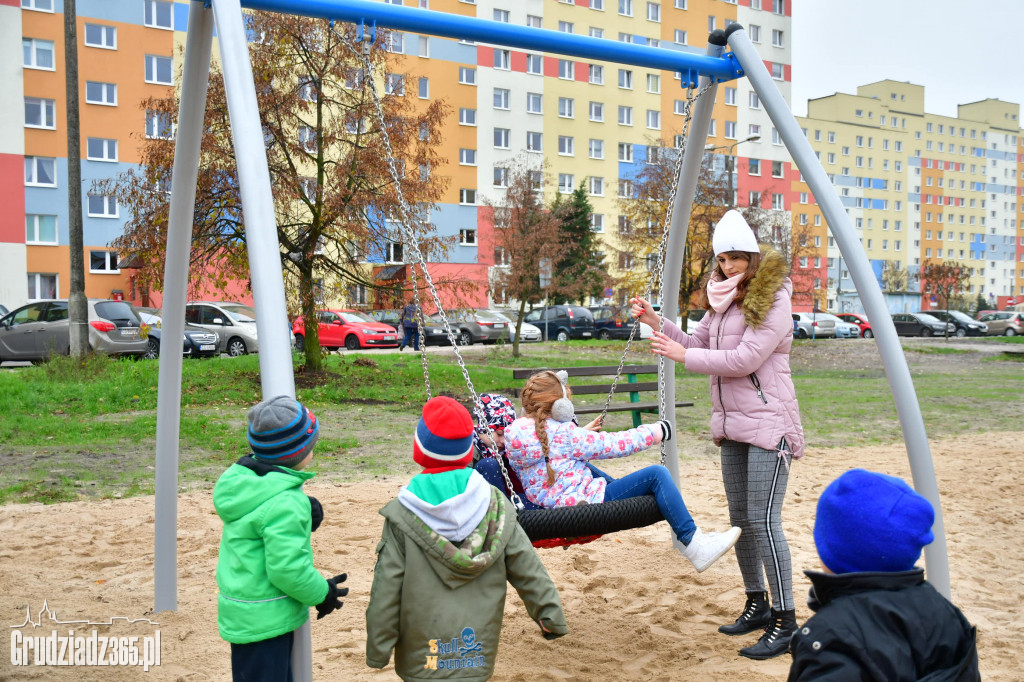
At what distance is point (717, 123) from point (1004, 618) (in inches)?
1886

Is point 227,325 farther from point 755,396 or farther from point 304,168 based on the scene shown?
point 755,396

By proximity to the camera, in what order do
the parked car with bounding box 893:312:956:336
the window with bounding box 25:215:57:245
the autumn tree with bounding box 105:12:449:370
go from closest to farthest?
1. the autumn tree with bounding box 105:12:449:370
2. the window with bounding box 25:215:57:245
3. the parked car with bounding box 893:312:956:336

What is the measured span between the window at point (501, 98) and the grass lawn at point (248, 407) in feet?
83.0

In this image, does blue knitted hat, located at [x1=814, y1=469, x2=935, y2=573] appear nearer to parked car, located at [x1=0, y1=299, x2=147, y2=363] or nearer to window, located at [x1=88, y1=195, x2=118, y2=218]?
parked car, located at [x1=0, y1=299, x2=147, y2=363]

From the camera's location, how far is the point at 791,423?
367 centimetres

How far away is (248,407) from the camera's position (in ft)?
39.1

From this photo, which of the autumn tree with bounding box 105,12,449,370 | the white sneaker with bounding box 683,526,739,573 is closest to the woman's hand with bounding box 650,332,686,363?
the white sneaker with bounding box 683,526,739,573

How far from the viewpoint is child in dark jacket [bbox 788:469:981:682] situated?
1.67 metres

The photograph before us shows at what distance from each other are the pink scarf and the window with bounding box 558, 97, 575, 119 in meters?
41.8

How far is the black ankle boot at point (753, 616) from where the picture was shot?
3.96 meters

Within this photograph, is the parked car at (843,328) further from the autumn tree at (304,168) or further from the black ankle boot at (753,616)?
the black ankle boot at (753,616)

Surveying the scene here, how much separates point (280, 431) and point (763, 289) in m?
2.21

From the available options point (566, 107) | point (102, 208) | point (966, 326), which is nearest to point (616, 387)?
point (102, 208)

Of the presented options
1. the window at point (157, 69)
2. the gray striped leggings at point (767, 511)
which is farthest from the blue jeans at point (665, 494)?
the window at point (157, 69)
